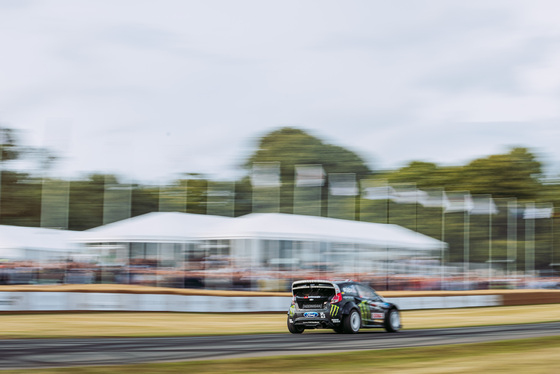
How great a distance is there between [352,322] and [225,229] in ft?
66.0

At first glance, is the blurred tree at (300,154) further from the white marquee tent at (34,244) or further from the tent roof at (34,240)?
the white marquee tent at (34,244)

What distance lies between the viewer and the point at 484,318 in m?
28.9

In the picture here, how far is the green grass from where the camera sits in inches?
407

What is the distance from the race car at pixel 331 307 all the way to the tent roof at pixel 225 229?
18036 mm

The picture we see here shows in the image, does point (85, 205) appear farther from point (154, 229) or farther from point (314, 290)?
point (314, 290)

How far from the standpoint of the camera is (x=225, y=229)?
3809 centimetres

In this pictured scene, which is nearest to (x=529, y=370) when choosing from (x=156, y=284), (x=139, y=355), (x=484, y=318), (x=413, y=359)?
(x=413, y=359)

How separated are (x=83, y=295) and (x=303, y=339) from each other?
42.0ft

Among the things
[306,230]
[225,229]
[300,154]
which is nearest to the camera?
[225,229]

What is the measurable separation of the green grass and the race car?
445 centimetres

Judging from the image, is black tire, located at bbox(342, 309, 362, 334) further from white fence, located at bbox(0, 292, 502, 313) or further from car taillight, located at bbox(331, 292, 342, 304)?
white fence, located at bbox(0, 292, 502, 313)

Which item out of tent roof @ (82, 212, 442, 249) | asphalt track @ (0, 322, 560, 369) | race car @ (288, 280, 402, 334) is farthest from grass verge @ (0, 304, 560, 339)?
tent roof @ (82, 212, 442, 249)

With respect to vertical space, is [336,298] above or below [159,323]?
above

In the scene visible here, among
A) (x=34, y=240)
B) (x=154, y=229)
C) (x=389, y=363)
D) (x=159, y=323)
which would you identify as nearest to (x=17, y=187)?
(x=34, y=240)
